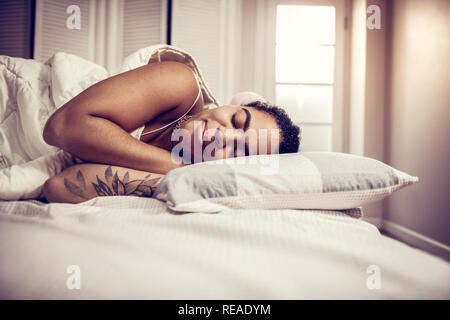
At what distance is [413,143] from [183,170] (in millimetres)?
1863

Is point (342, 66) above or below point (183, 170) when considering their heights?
above

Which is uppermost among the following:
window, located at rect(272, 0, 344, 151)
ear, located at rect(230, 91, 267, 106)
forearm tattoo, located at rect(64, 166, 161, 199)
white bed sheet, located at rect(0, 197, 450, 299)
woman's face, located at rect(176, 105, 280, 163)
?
window, located at rect(272, 0, 344, 151)

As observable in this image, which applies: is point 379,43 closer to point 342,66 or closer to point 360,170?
point 342,66

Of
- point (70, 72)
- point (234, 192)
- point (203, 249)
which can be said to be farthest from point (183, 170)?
point (70, 72)

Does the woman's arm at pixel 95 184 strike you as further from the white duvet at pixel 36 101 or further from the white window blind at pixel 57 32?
the white window blind at pixel 57 32

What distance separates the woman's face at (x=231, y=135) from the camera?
35.9 inches

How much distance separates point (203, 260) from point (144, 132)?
695 millimetres

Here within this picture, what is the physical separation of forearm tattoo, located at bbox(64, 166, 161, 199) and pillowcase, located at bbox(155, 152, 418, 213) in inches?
A: 4.4

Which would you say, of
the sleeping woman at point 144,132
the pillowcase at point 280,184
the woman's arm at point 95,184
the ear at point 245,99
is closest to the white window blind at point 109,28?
the ear at point 245,99

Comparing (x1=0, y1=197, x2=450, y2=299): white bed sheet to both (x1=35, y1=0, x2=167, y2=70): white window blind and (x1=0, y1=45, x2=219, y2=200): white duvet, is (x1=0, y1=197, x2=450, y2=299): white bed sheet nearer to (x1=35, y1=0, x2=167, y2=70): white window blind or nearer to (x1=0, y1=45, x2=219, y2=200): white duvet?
(x1=0, y1=45, x2=219, y2=200): white duvet

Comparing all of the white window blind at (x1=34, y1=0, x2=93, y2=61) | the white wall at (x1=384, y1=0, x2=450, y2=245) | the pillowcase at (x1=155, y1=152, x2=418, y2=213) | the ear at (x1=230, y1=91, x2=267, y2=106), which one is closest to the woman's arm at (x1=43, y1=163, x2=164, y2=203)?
the pillowcase at (x1=155, y1=152, x2=418, y2=213)

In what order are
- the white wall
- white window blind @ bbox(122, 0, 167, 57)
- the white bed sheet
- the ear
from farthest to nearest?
white window blind @ bbox(122, 0, 167, 57), the white wall, the ear, the white bed sheet

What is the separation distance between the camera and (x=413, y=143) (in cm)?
186

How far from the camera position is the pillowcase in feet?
1.90
